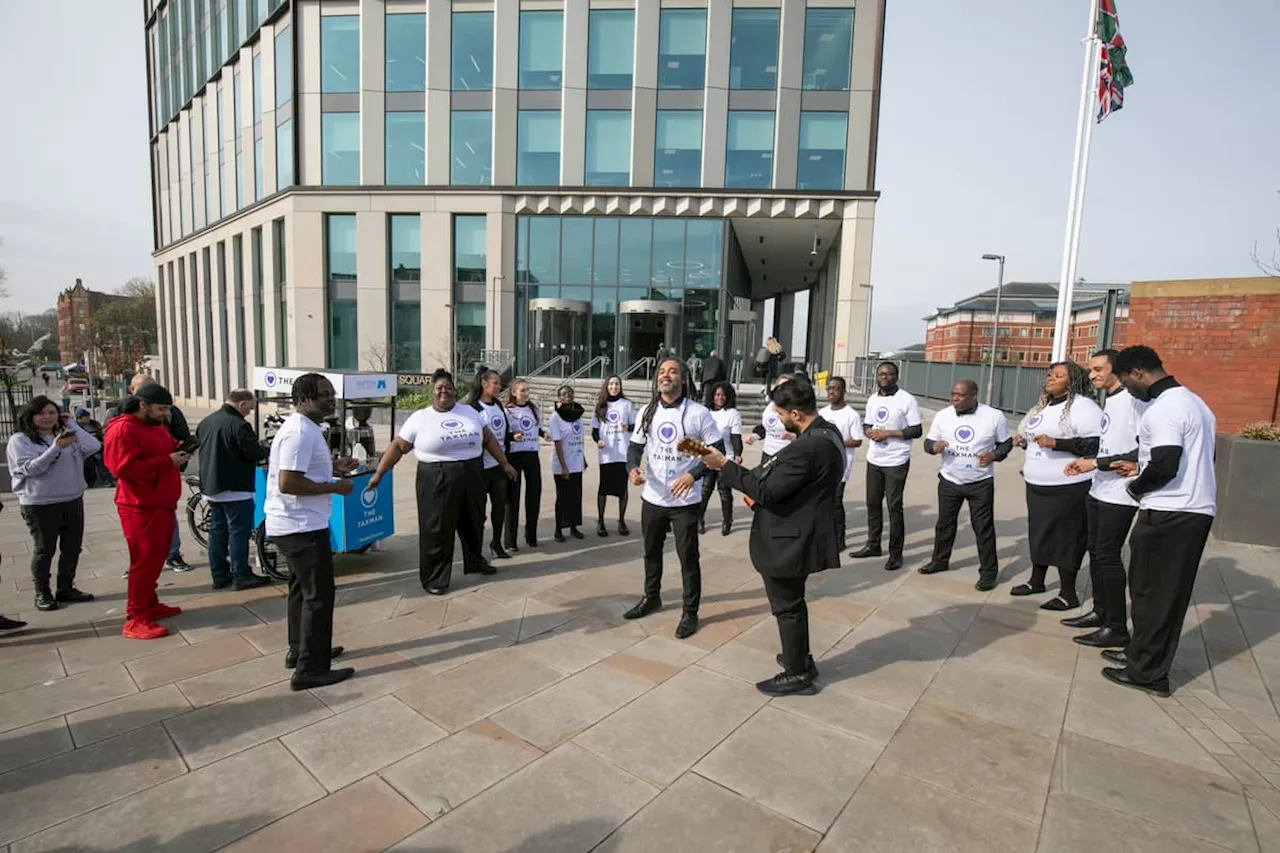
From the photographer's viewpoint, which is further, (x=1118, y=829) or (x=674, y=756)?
(x=674, y=756)

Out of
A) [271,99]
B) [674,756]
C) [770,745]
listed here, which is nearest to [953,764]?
[770,745]

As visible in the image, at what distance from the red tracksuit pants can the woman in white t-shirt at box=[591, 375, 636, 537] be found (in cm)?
395

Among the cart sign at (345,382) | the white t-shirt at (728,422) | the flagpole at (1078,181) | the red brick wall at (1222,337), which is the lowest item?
the white t-shirt at (728,422)

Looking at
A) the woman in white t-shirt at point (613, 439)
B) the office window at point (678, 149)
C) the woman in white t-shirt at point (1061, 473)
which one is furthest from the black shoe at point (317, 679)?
the office window at point (678, 149)

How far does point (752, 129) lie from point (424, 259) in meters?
13.7

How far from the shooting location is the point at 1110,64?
1222 cm

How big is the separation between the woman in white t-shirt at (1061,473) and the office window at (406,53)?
86.5 feet

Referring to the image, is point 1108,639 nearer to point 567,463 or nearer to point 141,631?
point 567,463

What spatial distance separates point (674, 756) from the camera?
3178 millimetres

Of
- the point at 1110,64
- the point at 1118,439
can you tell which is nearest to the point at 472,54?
the point at 1110,64

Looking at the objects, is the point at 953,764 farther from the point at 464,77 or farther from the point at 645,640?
the point at 464,77

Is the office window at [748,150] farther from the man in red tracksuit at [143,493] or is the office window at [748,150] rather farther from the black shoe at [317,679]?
the black shoe at [317,679]

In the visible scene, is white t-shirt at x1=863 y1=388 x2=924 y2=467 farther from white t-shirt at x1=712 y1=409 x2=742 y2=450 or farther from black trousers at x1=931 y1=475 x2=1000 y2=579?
A: white t-shirt at x1=712 y1=409 x2=742 y2=450

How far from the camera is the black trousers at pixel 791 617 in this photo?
371 centimetres
